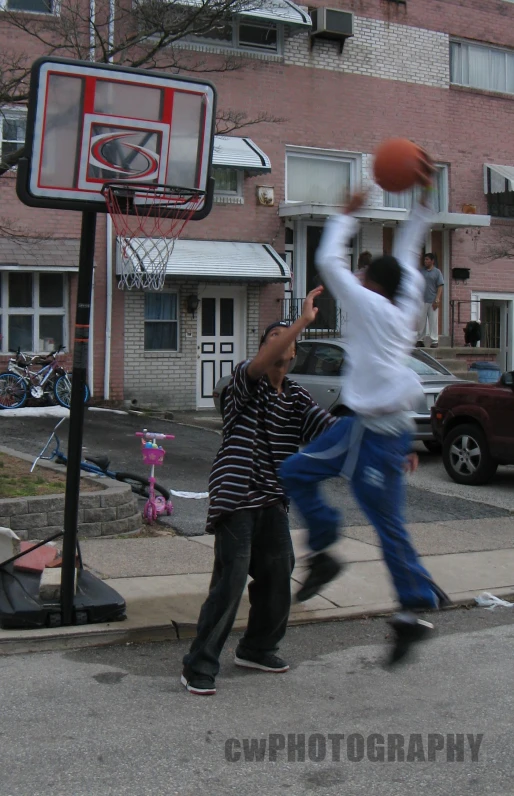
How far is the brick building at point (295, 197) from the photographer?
63.5ft

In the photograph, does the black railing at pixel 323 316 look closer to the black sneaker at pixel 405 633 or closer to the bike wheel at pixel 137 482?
the bike wheel at pixel 137 482

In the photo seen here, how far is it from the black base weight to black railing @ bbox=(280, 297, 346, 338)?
595 inches

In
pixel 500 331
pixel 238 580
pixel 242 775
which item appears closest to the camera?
pixel 242 775

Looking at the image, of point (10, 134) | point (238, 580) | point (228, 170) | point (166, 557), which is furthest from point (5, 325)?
point (238, 580)

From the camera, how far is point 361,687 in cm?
552

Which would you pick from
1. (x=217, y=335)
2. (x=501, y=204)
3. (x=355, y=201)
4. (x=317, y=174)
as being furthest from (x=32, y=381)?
(x=355, y=201)

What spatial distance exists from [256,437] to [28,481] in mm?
4832

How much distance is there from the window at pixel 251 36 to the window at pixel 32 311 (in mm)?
6294

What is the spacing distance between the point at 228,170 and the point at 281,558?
645 inches

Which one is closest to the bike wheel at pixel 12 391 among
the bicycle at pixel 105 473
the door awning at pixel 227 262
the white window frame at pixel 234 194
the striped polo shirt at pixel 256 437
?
the door awning at pixel 227 262

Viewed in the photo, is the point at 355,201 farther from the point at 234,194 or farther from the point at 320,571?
the point at 234,194

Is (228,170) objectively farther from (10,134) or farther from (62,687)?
(62,687)

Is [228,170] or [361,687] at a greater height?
[228,170]

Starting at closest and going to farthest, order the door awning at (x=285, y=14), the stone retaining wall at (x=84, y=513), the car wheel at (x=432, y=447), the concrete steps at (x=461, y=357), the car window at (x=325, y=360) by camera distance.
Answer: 1. the stone retaining wall at (x=84, y=513)
2. the car window at (x=325, y=360)
3. the car wheel at (x=432, y=447)
4. the door awning at (x=285, y=14)
5. the concrete steps at (x=461, y=357)
